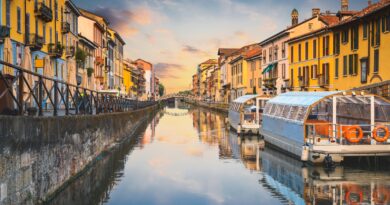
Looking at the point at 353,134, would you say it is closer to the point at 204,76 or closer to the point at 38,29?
the point at 38,29

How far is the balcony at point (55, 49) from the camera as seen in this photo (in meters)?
40.0

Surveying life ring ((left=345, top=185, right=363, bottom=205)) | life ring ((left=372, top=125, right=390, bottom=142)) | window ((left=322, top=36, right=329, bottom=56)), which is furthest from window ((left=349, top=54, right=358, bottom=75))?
life ring ((left=345, top=185, right=363, bottom=205))

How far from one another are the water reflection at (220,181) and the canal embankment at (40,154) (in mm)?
549

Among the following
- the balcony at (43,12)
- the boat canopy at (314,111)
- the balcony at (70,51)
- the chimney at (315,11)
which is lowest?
the boat canopy at (314,111)

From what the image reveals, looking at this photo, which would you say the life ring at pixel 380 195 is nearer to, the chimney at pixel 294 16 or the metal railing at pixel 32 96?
the metal railing at pixel 32 96

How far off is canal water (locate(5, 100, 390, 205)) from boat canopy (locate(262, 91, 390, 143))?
1.45 meters

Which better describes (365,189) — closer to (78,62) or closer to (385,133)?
(385,133)

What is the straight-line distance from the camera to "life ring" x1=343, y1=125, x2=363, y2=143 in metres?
18.0

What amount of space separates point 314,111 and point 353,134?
8.06m

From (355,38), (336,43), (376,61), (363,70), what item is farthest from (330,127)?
(336,43)

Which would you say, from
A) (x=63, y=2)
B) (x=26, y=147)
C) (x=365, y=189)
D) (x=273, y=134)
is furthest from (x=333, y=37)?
(x=26, y=147)

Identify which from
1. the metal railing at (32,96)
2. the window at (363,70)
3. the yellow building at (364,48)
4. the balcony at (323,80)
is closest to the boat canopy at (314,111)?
the yellow building at (364,48)

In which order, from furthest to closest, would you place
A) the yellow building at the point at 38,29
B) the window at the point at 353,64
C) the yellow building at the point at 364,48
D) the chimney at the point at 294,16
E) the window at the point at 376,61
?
the chimney at the point at 294,16, the window at the point at 353,64, the window at the point at 376,61, the yellow building at the point at 364,48, the yellow building at the point at 38,29

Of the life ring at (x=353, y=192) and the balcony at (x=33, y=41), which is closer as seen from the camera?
the life ring at (x=353, y=192)
